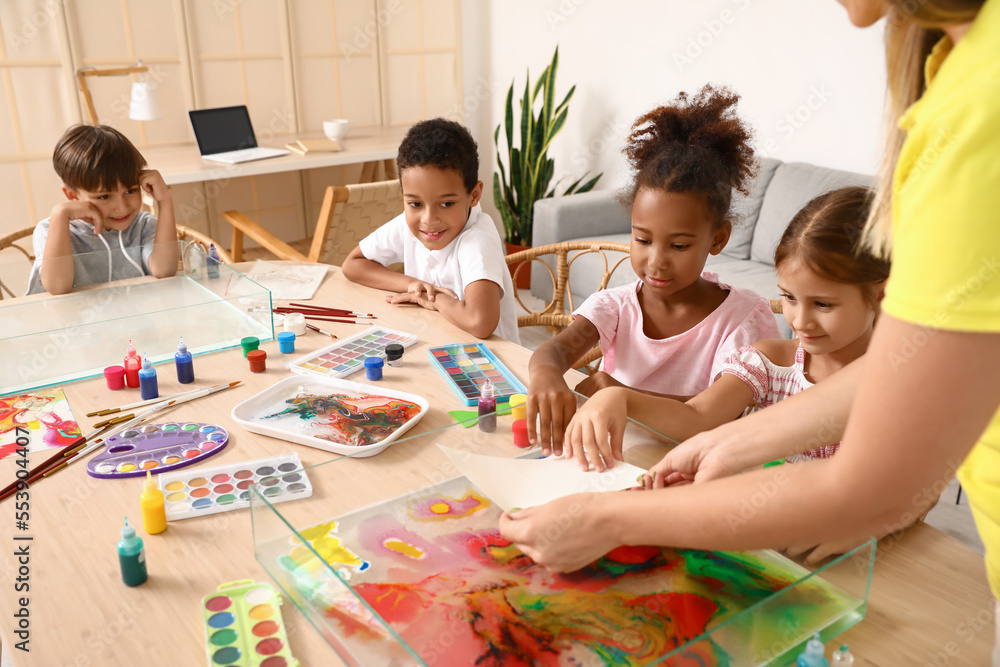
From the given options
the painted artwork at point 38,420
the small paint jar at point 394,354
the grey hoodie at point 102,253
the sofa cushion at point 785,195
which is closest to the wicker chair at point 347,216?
the grey hoodie at point 102,253

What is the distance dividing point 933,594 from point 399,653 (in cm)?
63

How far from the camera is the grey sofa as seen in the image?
3.29 meters

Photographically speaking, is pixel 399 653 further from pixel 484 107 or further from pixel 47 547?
pixel 484 107

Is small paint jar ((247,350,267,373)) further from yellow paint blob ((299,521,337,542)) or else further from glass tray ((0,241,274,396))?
yellow paint blob ((299,521,337,542))

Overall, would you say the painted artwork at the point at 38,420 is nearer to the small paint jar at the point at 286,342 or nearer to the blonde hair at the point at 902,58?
the small paint jar at the point at 286,342

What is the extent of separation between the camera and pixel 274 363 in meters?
1.58

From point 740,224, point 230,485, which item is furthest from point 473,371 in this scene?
point 740,224

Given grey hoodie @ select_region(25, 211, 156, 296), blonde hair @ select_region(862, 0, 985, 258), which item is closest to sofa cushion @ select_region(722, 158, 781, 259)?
grey hoodie @ select_region(25, 211, 156, 296)

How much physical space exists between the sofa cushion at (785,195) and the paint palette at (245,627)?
2.90 m

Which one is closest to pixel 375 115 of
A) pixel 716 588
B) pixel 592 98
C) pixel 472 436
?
pixel 592 98

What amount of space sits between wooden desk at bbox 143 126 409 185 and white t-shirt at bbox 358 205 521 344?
75.3 inches

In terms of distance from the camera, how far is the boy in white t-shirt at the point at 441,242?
6.33 ft

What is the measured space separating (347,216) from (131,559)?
1.83m

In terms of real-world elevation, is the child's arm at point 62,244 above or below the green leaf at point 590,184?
above
